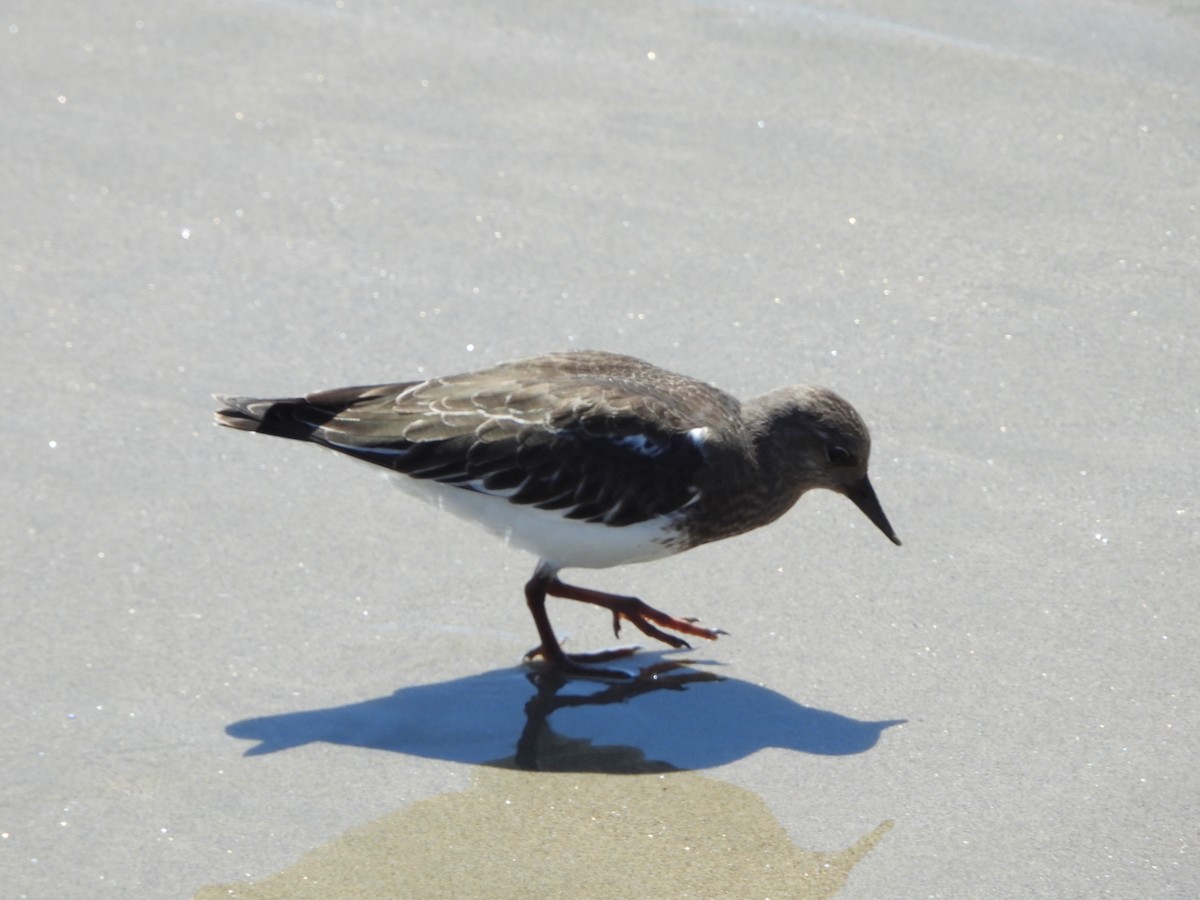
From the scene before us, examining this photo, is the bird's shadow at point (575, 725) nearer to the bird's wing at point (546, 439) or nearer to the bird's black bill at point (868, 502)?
the bird's wing at point (546, 439)

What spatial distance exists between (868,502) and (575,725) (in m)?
1.11

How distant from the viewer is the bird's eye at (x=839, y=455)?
4.77m

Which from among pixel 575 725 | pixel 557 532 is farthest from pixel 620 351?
pixel 575 725

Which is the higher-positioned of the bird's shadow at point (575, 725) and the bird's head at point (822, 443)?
the bird's head at point (822, 443)

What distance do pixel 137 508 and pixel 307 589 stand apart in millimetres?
652

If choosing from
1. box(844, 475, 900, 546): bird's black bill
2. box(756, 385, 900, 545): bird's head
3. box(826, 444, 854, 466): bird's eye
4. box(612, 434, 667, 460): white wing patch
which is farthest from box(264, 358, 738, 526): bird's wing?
box(844, 475, 900, 546): bird's black bill

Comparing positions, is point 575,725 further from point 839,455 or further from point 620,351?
point 620,351

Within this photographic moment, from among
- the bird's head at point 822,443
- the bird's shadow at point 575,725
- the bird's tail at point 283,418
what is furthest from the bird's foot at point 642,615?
the bird's tail at point 283,418

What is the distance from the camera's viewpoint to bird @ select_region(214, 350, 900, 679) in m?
4.64

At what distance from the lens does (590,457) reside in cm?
467

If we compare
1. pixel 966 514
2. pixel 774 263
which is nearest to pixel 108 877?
pixel 966 514

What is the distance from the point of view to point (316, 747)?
414 cm

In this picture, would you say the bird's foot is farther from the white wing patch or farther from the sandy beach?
the white wing patch

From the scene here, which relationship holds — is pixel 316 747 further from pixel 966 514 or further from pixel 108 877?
pixel 966 514
